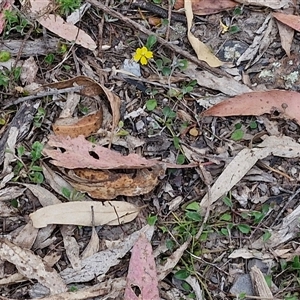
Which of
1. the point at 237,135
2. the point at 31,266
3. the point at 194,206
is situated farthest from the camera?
the point at 237,135

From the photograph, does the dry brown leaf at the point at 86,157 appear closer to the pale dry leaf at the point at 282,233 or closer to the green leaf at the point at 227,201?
the green leaf at the point at 227,201

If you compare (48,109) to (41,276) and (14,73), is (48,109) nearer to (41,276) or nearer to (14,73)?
(14,73)

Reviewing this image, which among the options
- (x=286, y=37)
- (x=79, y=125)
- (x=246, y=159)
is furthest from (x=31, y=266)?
(x=286, y=37)

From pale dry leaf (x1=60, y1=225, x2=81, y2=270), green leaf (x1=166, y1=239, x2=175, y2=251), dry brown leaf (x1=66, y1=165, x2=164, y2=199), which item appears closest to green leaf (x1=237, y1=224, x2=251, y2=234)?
green leaf (x1=166, y1=239, x2=175, y2=251)

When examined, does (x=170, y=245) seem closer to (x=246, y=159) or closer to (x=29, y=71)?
(x=246, y=159)

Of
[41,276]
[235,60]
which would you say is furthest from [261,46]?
[41,276]

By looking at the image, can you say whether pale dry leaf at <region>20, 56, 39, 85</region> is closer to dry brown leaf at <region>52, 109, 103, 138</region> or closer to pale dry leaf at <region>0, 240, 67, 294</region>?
dry brown leaf at <region>52, 109, 103, 138</region>
